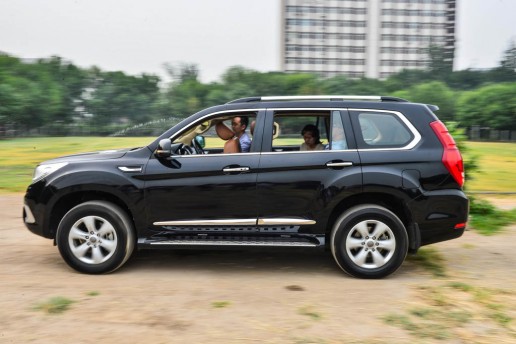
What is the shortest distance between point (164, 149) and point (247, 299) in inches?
65.3

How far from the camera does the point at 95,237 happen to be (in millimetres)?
5059

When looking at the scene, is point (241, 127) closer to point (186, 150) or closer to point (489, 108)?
point (186, 150)

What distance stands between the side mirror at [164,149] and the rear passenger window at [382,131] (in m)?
1.88

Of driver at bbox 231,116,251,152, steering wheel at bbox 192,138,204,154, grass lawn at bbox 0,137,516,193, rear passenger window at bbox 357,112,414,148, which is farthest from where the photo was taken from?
grass lawn at bbox 0,137,516,193

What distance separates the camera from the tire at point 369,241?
4.88m

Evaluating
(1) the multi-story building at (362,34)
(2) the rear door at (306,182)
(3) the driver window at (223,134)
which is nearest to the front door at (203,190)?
(2) the rear door at (306,182)

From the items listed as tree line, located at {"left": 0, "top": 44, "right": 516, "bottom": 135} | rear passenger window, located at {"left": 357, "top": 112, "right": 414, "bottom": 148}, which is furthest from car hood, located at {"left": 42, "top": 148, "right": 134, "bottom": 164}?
tree line, located at {"left": 0, "top": 44, "right": 516, "bottom": 135}

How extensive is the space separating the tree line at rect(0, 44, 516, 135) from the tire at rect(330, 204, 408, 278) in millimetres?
21312

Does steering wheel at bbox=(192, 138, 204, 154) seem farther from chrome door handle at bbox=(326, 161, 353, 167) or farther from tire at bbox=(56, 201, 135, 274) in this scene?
chrome door handle at bbox=(326, 161, 353, 167)

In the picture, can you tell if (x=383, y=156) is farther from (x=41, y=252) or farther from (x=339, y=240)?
(x=41, y=252)

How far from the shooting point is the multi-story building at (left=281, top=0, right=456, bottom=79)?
147 meters

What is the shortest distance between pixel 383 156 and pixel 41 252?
4.10m

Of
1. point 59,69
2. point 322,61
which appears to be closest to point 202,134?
point 59,69

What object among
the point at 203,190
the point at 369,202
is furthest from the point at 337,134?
the point at 203,190
